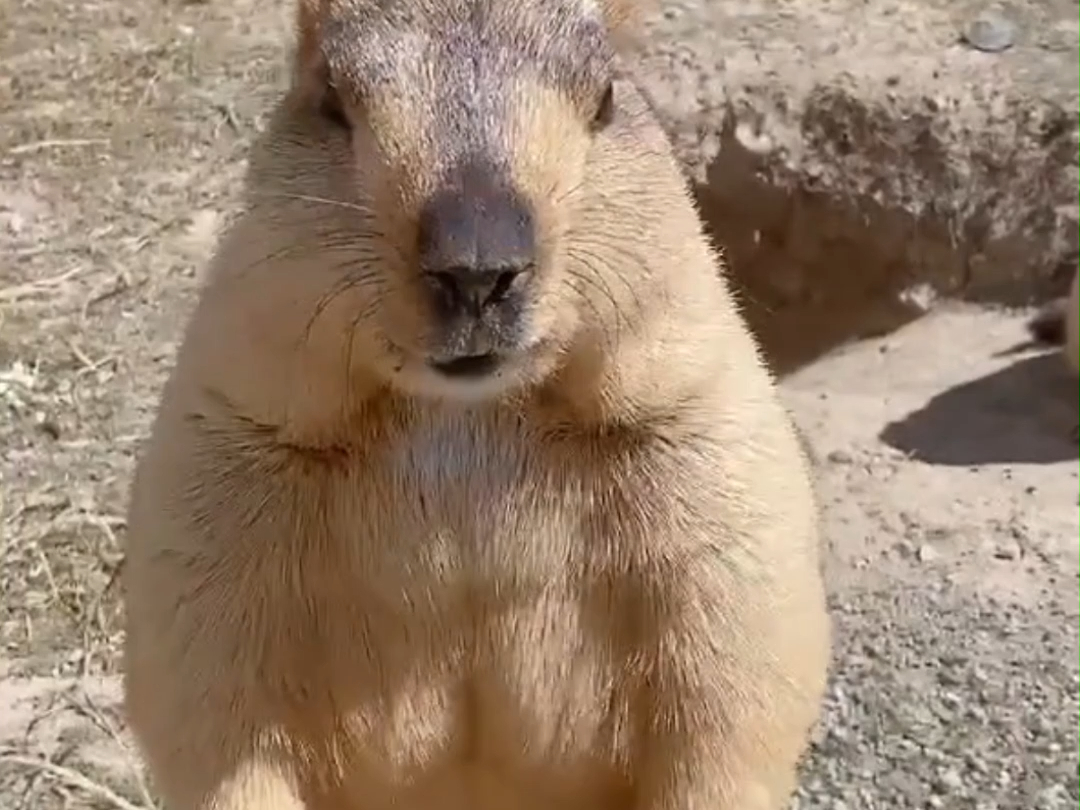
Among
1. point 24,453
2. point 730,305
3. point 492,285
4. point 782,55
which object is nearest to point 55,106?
point 24,453

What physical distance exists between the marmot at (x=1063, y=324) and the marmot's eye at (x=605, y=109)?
4948mm

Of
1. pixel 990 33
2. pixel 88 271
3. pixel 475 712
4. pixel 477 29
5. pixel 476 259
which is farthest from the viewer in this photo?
pixel 990 33

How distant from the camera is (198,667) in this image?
2.39m

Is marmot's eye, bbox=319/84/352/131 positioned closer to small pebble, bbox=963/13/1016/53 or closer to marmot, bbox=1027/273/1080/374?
small pebble, bbox=963/13/1016/53

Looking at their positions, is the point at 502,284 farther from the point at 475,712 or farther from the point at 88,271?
the point at 88,271

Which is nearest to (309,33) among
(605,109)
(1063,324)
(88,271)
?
(605,109)

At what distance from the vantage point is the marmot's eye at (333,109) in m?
2.15

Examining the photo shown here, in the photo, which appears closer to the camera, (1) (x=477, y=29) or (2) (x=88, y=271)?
(1) (x=477, y=29)

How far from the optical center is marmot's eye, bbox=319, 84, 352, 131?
2.15 meters

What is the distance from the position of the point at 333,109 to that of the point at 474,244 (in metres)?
0.34

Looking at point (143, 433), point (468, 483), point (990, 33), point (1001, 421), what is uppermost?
point (468, 483)

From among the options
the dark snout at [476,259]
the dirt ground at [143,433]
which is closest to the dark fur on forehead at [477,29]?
the dark snout at [476,259]

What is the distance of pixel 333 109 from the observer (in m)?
2.17

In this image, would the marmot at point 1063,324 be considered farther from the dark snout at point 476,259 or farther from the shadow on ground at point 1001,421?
the dark snout at point 476,259
